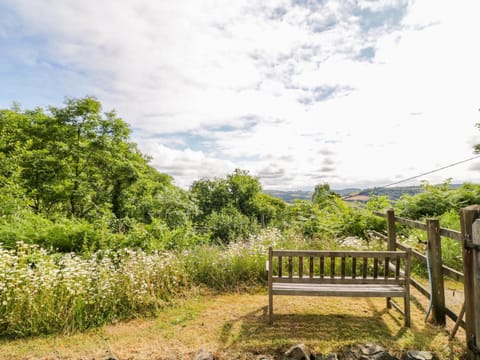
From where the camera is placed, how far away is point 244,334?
340 centimetres

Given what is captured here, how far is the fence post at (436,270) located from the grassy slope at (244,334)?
0.23 metres

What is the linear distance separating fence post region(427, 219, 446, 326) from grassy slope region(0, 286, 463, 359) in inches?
9.0

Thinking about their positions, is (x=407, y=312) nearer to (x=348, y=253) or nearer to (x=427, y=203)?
(x=348, y=253)

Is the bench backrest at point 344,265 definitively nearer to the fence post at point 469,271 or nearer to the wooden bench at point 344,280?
the wooden bench at point 344,280

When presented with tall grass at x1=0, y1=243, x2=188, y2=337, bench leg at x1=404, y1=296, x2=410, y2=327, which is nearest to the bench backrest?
bench leg at x1=404, y1=296, x2=410, y2=327

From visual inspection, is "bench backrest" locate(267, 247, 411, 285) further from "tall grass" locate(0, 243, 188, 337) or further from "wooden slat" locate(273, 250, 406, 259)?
"tall grass" locate(0, 243, 188, 337)

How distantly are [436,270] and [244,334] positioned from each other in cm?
295

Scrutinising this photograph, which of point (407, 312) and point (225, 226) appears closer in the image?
point (407, 312)

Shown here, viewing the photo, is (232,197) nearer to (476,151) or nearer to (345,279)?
(345,279)

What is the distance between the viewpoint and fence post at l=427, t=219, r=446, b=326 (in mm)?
3477

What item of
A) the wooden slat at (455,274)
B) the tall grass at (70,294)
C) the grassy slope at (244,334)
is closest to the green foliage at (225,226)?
the tall grass at (70,294)

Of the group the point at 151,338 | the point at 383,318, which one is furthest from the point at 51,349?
the point at 383,318

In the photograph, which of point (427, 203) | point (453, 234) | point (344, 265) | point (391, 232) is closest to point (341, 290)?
point (344, 265)

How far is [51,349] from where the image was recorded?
10.4 feet
